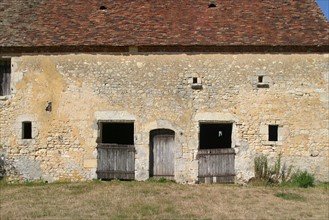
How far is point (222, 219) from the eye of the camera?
7680 millimetres

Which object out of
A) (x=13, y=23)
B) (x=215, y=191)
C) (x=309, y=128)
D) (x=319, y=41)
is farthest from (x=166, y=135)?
(x=13, y=23)

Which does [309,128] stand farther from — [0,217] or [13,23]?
Result: [13,23]

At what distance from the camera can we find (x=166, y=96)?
12.0 m

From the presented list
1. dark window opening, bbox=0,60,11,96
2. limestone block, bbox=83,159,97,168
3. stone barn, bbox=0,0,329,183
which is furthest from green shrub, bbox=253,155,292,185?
dark window opening, bbox=0,60,11,96

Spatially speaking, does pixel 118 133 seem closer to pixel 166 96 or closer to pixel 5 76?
pixel 166 96

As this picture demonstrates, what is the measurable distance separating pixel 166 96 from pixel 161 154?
1.72m

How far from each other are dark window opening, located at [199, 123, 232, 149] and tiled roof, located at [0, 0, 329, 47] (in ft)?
12.5

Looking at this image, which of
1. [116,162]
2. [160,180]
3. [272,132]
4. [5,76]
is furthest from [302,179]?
[5,76]

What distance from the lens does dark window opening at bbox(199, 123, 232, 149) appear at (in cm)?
1473

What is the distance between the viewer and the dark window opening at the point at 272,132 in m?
11.9

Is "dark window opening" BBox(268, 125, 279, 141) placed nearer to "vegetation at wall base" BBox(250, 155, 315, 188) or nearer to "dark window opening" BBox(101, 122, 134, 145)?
"vegetation at wall base" BBox(250, 155, 315, 188)

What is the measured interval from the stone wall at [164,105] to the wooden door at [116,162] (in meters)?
0.19

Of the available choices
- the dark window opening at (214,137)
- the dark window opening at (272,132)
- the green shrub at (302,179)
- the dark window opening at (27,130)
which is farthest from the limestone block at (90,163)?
the green shrub at (302,179)

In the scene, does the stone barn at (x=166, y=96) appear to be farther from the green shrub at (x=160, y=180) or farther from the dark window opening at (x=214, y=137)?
the dark window opening at (x=214, y=137)
